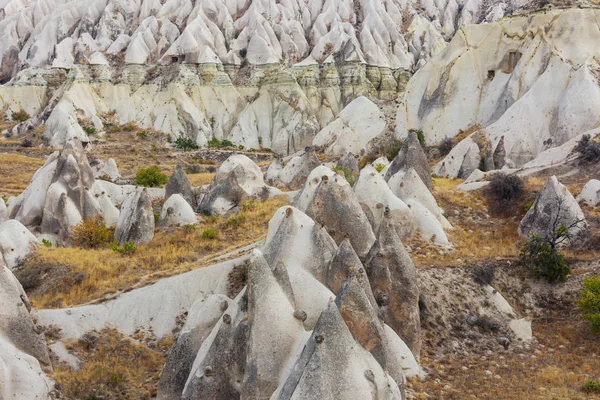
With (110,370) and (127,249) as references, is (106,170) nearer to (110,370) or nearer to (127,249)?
(127,249)

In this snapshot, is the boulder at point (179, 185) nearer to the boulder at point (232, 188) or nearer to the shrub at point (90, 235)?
the boulder at point (232, 188)

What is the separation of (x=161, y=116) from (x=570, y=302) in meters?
58.5

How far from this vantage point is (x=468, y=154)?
33.5 metres

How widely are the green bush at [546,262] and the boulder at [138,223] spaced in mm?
14380

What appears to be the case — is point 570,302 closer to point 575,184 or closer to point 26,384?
point 575,184

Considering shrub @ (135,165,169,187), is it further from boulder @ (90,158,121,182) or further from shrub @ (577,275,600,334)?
shrub @ (577,275,600,334)

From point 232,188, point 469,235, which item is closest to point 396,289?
point 469,235

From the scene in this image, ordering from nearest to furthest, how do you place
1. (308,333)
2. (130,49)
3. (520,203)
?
(308,333), (520,203), (130,49)

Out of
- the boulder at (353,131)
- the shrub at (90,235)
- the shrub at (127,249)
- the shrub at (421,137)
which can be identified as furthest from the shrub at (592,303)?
the boulder at (353,131)

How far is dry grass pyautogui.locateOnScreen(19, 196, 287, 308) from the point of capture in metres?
16.7

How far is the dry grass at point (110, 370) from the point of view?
11.7 meters

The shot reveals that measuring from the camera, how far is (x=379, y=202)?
17938 mm

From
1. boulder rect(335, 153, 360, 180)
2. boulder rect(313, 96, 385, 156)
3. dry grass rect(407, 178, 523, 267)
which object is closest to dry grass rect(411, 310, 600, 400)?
dry grass rect(407, 178, 523, 267)

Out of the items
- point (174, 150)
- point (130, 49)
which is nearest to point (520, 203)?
point (174, 150)
